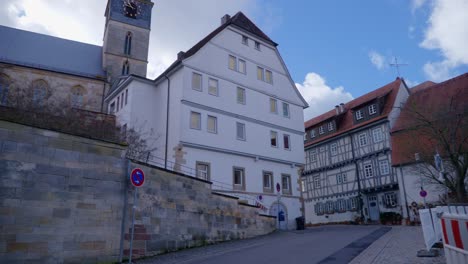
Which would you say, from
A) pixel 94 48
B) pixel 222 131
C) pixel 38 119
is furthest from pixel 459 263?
pixel 94 48

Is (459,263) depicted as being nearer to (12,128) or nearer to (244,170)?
(12,128)

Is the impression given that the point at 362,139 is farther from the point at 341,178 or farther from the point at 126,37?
the point at 126,37

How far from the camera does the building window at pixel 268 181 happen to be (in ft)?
82.0

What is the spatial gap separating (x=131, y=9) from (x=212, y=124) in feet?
111

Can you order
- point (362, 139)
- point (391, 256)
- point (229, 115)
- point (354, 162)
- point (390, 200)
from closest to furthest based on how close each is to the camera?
point (391, 256)
point (229, 115)
point (390, 200)
point (362, 139)
point (354, 162)

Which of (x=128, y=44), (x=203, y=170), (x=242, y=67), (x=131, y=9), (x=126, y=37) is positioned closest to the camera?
(x=203, y=170)

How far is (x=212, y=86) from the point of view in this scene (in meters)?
23.8

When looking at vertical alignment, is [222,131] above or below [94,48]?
below

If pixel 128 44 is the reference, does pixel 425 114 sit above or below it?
below

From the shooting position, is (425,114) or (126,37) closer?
(425,114)

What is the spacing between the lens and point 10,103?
1820 cm

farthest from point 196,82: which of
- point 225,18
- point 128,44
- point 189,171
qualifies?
point 128,44

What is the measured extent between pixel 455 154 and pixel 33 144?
21.7 meters

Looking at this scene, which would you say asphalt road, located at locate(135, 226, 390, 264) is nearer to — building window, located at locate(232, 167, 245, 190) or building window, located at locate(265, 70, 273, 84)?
building window, located at locate(232, 167, 245, 190)
